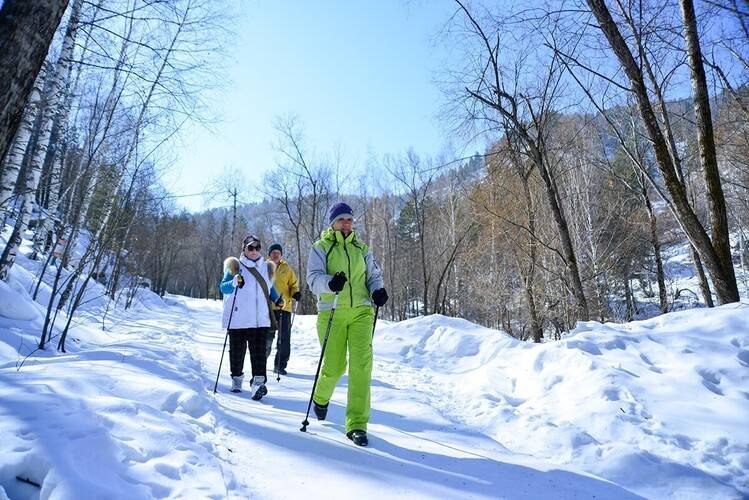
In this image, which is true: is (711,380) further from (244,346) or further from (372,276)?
(244,346)

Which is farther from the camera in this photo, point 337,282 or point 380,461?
point 337,282

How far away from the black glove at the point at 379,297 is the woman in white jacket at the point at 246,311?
215cm

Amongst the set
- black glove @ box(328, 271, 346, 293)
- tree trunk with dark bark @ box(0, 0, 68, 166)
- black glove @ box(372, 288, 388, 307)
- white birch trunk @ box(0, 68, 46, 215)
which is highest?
white birch trunk @ box(0, 68, 46, 215)

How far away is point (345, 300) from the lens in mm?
4074

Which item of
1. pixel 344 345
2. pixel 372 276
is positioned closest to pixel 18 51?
pixel 372 276

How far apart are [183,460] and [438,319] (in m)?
7.67

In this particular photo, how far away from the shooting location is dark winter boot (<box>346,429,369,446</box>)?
3596 mm

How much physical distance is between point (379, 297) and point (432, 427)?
147 cm

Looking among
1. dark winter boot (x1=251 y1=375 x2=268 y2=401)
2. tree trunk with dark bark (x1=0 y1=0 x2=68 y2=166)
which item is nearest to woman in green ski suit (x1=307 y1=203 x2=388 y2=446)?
dark winter boot (x1=251 y1=375 x2=268 y2=401)

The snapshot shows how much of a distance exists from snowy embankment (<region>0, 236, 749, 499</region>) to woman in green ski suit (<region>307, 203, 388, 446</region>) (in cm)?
47

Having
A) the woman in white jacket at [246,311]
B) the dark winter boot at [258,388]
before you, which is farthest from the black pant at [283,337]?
the dark winter boot at [258,388]

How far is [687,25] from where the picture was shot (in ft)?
20.7

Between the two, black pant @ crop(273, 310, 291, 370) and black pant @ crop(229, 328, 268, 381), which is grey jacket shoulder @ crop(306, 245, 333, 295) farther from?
black pant @ crop(273, 310, 291, 370)

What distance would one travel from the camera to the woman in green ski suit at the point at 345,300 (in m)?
3.90
